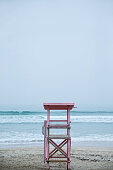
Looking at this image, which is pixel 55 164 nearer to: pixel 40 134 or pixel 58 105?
pixel 58 105

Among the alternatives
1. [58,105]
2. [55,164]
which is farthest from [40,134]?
[58,105]

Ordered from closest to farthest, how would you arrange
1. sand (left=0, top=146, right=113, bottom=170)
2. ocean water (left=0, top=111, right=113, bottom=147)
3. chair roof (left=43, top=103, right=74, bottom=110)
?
chair roof (left=43, top=103, right=74, bottom=110) → sand (left=0, top=146, right=113, bottom=170) → ocean water (left=0, top=111, right=113, bottom=147)

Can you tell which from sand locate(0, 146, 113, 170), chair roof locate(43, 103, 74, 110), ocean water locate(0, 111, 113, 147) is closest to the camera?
chair roof locate(43, 103, 74, 110)

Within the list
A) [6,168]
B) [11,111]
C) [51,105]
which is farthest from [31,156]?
[11,111]

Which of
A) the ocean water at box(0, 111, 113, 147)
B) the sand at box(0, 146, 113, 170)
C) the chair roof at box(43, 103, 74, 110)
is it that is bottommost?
the ocean water at box(0, 111, 113, 147)

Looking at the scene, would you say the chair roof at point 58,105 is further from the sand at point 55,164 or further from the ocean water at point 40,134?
the ocean water at point 40,134

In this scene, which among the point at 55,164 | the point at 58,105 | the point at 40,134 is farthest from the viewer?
the point at 40,134

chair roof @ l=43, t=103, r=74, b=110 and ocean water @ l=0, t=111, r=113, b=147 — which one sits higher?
chair roof @ l=43, t=103, r=74, b=110

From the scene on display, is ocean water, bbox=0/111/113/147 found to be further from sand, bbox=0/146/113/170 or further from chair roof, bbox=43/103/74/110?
chair roof, bbox=43/103/74/110

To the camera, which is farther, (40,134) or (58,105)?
(40,134)

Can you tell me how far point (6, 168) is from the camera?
27.8 feet

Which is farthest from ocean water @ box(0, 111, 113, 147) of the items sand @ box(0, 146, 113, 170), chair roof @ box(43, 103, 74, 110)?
chair roof @ box(43, 103, 74, 110)

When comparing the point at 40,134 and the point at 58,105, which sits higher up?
the point at 58,105

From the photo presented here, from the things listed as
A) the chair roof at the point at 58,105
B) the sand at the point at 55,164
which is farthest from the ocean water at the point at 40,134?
the chair roof at the point at 58,105
